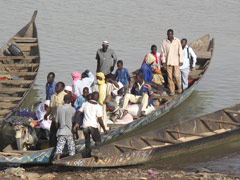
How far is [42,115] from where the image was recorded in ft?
37.6

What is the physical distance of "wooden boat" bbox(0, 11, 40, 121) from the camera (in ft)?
43.1

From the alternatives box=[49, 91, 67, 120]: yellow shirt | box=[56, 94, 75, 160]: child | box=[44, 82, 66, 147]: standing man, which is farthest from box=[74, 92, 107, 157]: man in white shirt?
box=[49, 91, 67, 120]: yellow shirt

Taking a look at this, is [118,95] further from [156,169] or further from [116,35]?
[116,35]

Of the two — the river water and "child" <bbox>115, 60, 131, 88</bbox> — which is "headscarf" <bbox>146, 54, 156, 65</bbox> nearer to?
"child" <bbox>115, 60, 131, 88</bbox>

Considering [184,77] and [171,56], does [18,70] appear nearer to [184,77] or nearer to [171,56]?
[171,56]

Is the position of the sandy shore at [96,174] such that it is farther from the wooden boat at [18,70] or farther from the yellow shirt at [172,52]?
the yellow shirt at [172,52]

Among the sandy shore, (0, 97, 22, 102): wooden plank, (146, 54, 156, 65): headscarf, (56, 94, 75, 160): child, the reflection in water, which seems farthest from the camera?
(146, 54, 156, 65): headscarf

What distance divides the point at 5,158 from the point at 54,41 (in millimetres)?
13538

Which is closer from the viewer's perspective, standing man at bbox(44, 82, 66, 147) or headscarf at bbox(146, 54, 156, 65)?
standing man at bbox(44, 82, 66, 147)

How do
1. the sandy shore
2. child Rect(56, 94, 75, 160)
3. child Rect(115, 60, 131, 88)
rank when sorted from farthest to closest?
child Rect(115, 60, 131, 88) < child Rect(56, 94, 75, 160) < the sandy shore

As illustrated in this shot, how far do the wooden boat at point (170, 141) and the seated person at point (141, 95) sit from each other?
1.08 meters

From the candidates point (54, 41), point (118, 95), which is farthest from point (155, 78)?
point (54, 41)

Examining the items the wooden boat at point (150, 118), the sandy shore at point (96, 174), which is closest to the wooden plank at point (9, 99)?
the wooden boat at point (150, 118)

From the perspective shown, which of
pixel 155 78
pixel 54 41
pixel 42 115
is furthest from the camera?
pixel 54 41
